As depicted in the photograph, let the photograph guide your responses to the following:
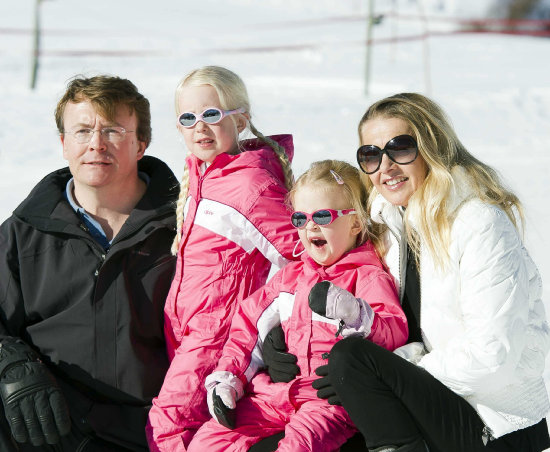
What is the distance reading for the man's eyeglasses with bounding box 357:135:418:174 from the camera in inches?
94.3

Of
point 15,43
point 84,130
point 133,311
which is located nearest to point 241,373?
point 133,311

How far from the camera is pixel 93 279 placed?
110 inches

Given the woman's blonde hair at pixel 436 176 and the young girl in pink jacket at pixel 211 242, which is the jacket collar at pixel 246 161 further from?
the woman's blonde hair at pixel 436 176

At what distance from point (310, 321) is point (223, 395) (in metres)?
0.37

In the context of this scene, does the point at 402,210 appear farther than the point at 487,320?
Yes

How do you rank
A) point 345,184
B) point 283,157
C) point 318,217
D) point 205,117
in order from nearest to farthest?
point 318,217
point 345,184
point 205,117
point 283,157

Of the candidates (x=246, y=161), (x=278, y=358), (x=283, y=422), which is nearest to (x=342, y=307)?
(x=278, y=358)

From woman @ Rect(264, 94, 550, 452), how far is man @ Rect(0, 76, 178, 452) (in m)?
0.80

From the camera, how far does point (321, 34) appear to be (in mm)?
21531

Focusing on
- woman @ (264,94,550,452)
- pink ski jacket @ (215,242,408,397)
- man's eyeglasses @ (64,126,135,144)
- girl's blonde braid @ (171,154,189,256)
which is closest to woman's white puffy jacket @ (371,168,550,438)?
woman @ (264,94,550,452)

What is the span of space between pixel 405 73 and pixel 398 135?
13030 millimetres

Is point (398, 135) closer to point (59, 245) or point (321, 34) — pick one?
point (59, 245)

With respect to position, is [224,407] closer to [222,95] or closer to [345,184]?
[345,184]

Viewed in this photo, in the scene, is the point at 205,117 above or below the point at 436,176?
above
